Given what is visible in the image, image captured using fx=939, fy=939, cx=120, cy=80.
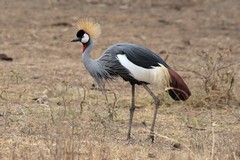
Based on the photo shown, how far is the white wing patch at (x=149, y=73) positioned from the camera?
8.48m

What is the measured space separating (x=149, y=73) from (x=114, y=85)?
9.68ft

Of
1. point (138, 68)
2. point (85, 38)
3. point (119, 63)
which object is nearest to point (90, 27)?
point (85, 38)

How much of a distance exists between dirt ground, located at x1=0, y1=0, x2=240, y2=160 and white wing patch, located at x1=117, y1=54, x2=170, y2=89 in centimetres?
29

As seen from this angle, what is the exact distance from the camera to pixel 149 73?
852 cm

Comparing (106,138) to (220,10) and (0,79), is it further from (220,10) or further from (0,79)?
(220,10)

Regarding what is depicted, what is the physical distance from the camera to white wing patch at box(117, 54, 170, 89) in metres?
8.48

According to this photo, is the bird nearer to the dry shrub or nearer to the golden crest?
the golden crest

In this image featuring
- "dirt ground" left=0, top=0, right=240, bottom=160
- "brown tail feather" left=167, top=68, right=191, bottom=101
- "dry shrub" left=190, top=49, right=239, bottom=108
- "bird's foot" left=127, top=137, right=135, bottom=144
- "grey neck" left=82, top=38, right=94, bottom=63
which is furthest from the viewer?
"dry shrub" left=190, top=49, right=239, bottom=108

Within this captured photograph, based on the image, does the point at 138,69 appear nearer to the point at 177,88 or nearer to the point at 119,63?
the point at 119,63

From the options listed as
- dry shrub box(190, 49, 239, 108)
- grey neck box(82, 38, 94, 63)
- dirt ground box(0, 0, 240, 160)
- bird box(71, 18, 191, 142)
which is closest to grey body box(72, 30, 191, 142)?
bird box(71, 18, 191, 142)

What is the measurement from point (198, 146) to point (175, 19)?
29.2 ft

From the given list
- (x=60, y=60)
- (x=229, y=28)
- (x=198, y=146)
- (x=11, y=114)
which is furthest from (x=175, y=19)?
(x=198, y=146)

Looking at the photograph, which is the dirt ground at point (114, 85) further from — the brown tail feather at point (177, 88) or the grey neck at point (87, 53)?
the grey neck at point (87, 53)

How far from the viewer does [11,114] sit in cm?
922
